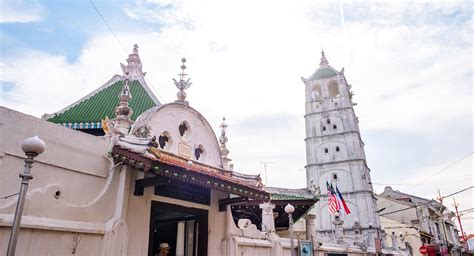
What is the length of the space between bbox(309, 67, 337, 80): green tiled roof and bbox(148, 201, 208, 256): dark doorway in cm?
4484

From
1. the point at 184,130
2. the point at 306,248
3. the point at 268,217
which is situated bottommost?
the point at 306,248

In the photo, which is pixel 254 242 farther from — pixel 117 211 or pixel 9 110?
pixel 9 110

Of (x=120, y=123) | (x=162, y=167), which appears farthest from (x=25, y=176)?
(x=120, y=123)

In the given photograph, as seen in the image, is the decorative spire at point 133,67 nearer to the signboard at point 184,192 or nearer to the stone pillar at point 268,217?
the signboard at point 184,192

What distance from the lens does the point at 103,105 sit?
530 inches

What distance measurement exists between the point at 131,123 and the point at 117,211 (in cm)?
274

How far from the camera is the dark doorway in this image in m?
9.40

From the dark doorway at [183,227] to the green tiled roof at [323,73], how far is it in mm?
44841

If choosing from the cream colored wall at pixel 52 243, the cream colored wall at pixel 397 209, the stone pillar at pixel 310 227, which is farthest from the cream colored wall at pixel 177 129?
the cream colored wall at pixel 397 209

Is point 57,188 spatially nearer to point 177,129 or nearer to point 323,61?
point 177,129

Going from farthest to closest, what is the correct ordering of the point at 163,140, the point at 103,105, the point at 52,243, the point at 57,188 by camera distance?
the point at 103,105 < the point at 163,140 < the point at 57,188 < the point at 52,243

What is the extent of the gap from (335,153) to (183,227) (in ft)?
127

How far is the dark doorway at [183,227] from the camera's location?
30.8 ft

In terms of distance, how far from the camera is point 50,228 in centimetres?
648
